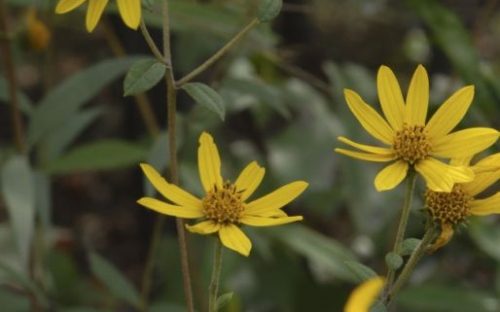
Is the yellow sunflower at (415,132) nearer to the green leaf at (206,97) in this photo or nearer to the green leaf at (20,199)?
the green leaf at (206,97)

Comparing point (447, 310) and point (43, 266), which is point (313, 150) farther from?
point (43, 266)

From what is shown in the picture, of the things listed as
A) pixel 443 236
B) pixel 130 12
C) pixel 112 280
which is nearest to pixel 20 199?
pixel 112 280

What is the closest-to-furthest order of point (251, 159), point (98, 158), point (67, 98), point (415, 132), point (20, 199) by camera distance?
1. point (415, 132)
2. point (20, 199)
3. point (67, 98)
4. point (98, 158)
5. point (251, 159)

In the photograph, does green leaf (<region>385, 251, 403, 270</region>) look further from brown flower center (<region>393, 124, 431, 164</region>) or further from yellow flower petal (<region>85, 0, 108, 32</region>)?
yellow flower petal (<region>85, 0, 108, 32</region>)

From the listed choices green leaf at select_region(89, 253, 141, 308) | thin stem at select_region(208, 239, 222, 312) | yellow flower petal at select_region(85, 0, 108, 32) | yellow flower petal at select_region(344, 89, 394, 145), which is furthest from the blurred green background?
yellow flower petal at select_region(85, 0, 108, 32)

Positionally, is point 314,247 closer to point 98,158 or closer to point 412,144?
point 98,158

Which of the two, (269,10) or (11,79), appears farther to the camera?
(11,79)
